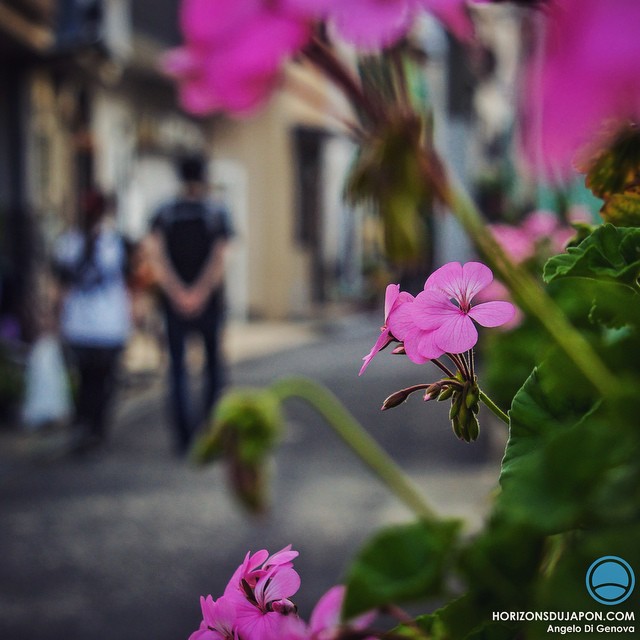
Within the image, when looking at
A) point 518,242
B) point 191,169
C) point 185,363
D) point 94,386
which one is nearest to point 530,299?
point 518,242

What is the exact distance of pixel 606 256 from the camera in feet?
1.86

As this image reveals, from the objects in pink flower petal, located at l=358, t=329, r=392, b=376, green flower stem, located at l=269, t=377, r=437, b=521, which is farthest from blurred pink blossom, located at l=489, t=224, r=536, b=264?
pink flower petal, located at l=358, t=329, r=392, b=376

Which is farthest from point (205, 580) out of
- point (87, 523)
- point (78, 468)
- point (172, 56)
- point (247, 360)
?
point (247, 360)

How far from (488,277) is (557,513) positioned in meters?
0.20

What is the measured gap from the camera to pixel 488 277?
557 millimetres

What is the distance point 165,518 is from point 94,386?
5.87 feet

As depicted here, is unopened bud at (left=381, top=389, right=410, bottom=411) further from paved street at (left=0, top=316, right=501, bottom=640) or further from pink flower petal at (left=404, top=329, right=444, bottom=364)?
paved street at (left=0, top=316, right=501, bottom=640)

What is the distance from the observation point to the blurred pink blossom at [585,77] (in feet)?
1.12

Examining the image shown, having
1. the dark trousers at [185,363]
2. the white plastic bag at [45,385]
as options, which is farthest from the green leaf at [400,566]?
the white plastic bag at [45,385]

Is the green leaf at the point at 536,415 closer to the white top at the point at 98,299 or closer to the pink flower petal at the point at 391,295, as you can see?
the pink flower petal at the point at 391,295

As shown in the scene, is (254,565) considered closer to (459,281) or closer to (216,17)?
(459,281)

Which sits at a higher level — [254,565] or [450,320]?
[450,320]

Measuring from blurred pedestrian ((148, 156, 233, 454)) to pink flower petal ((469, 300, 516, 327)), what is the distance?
5.96 m

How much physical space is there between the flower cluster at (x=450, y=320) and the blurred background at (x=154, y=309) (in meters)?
0.05
